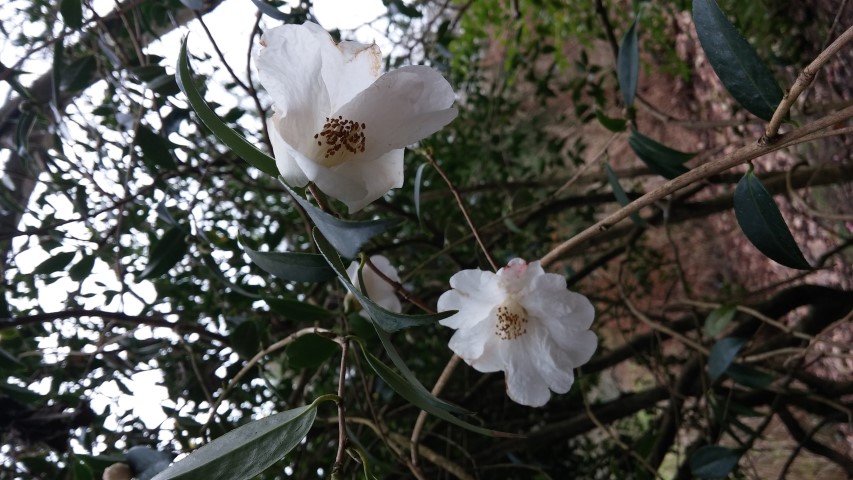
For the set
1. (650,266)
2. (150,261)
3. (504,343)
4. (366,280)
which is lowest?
(504,343)

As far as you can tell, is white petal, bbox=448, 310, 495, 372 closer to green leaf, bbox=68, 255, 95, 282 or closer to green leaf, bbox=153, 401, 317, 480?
green leaf, bbox=153, 401, 317, 480

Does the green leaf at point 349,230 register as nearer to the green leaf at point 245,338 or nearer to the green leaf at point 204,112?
the green leaf at point 204,112

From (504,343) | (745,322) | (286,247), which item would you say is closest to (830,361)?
(745,322)

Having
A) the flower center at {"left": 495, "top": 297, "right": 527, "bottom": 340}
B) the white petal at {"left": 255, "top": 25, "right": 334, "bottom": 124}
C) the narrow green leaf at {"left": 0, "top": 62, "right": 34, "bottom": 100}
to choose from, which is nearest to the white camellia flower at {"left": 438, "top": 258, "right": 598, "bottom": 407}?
the flower center at {"left": 495, "top": 297, "right": 527, "bottom": 340}

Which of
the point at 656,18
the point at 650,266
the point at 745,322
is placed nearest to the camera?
the point at 745,322

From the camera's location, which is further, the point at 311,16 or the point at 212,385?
the point at 212,385

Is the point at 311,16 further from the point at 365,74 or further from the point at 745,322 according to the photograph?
the point at 745,322
